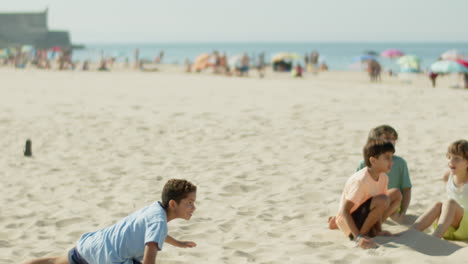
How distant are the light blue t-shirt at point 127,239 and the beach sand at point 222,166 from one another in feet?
3.04

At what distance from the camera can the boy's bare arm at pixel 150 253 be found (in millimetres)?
3234

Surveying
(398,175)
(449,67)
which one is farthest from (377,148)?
(449,67)

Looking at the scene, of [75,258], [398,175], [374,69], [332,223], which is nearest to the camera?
[75,258]

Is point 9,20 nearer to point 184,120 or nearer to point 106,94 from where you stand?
point 106,94

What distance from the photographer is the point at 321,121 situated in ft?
36.0

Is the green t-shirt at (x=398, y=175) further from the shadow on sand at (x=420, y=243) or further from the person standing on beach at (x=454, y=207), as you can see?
the shadow on sand at (x=420, y=243)

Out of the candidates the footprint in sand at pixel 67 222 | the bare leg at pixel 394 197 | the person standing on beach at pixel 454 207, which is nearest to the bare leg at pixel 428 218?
the person standing on beach at pixel 454 207

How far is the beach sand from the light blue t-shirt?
0.93 meters

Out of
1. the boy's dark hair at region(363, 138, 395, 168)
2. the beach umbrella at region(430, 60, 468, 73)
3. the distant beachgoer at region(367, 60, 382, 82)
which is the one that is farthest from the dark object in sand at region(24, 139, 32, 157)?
the distant beachgoer at region(367, 60, 382, 82)

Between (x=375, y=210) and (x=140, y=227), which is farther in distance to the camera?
(x=375, y=210)

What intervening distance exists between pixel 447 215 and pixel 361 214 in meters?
0.63

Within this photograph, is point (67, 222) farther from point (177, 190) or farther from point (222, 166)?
point (222, 166)

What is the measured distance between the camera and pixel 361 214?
4.44m

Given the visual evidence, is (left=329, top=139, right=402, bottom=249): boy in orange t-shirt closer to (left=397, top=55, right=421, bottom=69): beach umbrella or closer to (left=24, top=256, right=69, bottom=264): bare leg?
(left=24, top=256, right=69, bottom=264): bare leg
